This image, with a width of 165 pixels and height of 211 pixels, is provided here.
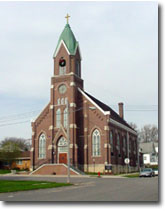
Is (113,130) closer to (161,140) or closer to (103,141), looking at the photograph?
(103,141)

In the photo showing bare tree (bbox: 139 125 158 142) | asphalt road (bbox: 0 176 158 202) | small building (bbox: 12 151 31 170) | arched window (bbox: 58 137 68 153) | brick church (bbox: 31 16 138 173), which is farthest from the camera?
bare tree (bbox: 139 125 158 142)

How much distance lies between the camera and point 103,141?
49.2 m

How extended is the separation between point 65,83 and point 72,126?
786 cm

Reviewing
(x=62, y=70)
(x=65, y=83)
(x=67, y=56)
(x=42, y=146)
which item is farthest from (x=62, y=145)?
(x=67, y=56)

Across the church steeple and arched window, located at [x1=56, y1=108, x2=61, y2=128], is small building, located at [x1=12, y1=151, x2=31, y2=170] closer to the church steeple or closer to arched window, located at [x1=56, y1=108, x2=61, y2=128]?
arched window, located at [x1=56, y1=108, x2=61, y2=128]

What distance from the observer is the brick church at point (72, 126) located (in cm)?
4956

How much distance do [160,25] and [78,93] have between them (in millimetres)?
41495

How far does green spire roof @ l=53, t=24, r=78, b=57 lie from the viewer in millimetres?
54406

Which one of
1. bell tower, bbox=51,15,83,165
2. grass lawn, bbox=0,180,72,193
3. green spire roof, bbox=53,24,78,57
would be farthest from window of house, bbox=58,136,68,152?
grass lawn, bbox=0,180,72,193

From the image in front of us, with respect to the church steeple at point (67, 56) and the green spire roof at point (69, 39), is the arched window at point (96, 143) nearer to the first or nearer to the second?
the church steeple at point (67, 56)

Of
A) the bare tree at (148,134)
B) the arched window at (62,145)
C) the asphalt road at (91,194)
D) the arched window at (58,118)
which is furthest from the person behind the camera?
the bare tree at (148,134)

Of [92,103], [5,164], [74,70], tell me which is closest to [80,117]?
[92,103]

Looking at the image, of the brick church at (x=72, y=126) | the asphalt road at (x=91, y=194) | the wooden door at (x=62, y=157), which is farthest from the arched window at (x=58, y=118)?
the asphalt road at (x=91, y=194)

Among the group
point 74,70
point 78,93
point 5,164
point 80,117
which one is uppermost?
point 74,70
